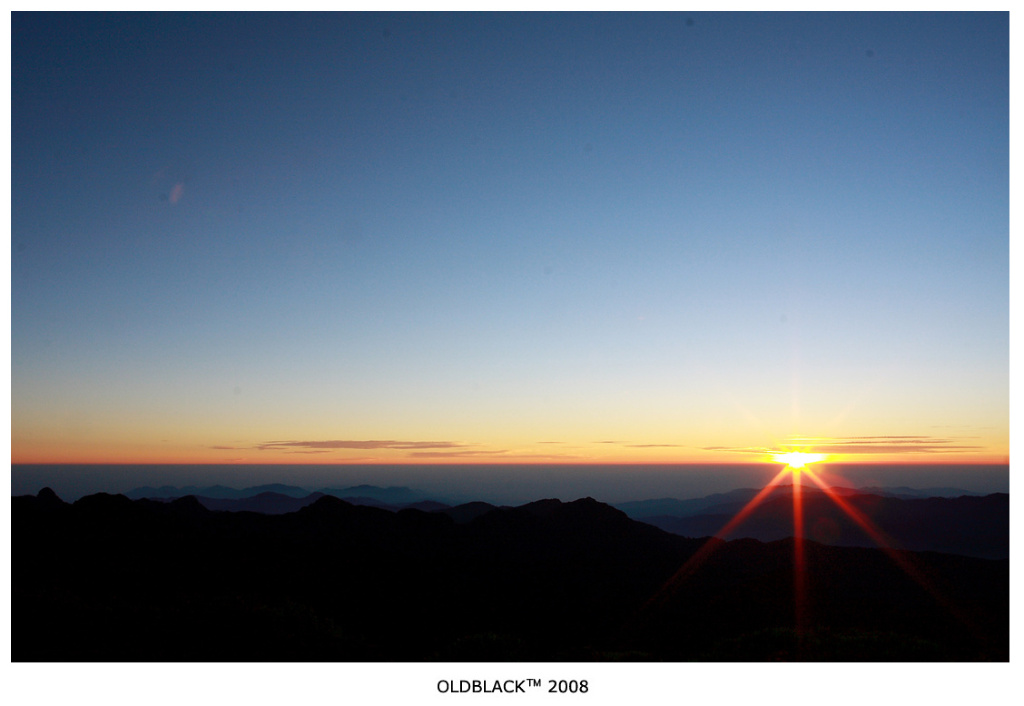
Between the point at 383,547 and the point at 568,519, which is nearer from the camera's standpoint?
the point at 383,547

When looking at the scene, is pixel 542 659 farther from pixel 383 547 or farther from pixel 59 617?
pixel 383 547

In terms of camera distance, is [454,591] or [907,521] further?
[907,521]

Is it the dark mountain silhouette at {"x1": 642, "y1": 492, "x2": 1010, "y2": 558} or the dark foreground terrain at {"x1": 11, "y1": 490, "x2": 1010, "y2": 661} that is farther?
the dark mountain silhouette at {"x1": 642, "y1": 492, "x2": 1010, "y2": 558}

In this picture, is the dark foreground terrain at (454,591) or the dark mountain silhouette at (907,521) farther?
the dark mountain silhouette at (907,521)

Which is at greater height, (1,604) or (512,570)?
(1,604)
